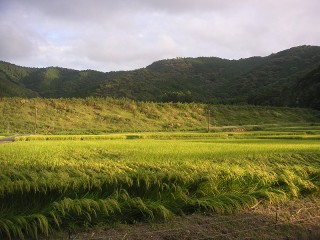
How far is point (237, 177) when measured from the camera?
7809 millimetres

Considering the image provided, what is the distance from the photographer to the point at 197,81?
110 meters

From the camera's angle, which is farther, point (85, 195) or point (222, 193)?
point (222, 193)

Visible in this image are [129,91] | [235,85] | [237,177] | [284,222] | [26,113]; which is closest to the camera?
[284,222]

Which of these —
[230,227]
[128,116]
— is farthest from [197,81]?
[230,227]

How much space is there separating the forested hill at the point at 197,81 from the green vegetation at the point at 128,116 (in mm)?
12884

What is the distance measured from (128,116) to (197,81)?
6076cm

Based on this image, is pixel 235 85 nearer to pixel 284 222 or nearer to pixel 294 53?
pixel 294 53

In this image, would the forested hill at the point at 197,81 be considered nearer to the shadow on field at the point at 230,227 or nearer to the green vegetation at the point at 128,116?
the green vegetation at the point at 128,116

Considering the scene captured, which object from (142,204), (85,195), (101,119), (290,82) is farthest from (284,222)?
(290,82)

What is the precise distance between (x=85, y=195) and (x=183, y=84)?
3869 inches

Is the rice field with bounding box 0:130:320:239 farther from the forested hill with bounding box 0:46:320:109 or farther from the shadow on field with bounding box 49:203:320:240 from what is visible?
the forested hill with bounding box 0:46:320:109

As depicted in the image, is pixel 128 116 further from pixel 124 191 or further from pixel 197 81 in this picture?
pixel 197 81

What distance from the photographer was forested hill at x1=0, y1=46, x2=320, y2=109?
256 ft

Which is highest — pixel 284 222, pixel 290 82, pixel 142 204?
pixel 290 82
